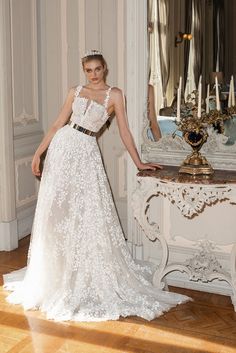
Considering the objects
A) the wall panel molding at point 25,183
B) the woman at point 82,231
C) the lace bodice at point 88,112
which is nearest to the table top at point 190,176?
the woman at point 82,231

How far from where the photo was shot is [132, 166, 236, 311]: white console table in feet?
11.3

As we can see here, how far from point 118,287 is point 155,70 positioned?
1.60 meters

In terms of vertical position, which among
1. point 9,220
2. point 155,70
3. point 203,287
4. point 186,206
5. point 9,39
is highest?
point 9,39

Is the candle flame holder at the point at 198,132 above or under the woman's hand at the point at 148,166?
above

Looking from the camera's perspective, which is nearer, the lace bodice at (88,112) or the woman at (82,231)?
the woman at (82,231)

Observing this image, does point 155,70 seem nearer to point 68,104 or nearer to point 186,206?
point 68,104

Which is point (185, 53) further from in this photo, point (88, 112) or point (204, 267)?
point (204, 267)

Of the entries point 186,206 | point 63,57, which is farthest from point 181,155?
point 63,57

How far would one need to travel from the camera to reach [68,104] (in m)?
3.81

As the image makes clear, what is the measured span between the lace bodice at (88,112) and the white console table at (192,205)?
480 millimetres

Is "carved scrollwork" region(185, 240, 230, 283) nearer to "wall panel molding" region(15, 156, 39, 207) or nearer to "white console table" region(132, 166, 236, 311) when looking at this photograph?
"white console table" region(132, 166, 236, 311)

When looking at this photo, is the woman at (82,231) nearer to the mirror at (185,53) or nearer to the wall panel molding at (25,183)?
the mirror at (185,53)

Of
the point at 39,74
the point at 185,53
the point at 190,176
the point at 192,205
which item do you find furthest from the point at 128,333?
the point at 39,74

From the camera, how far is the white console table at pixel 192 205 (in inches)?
135
